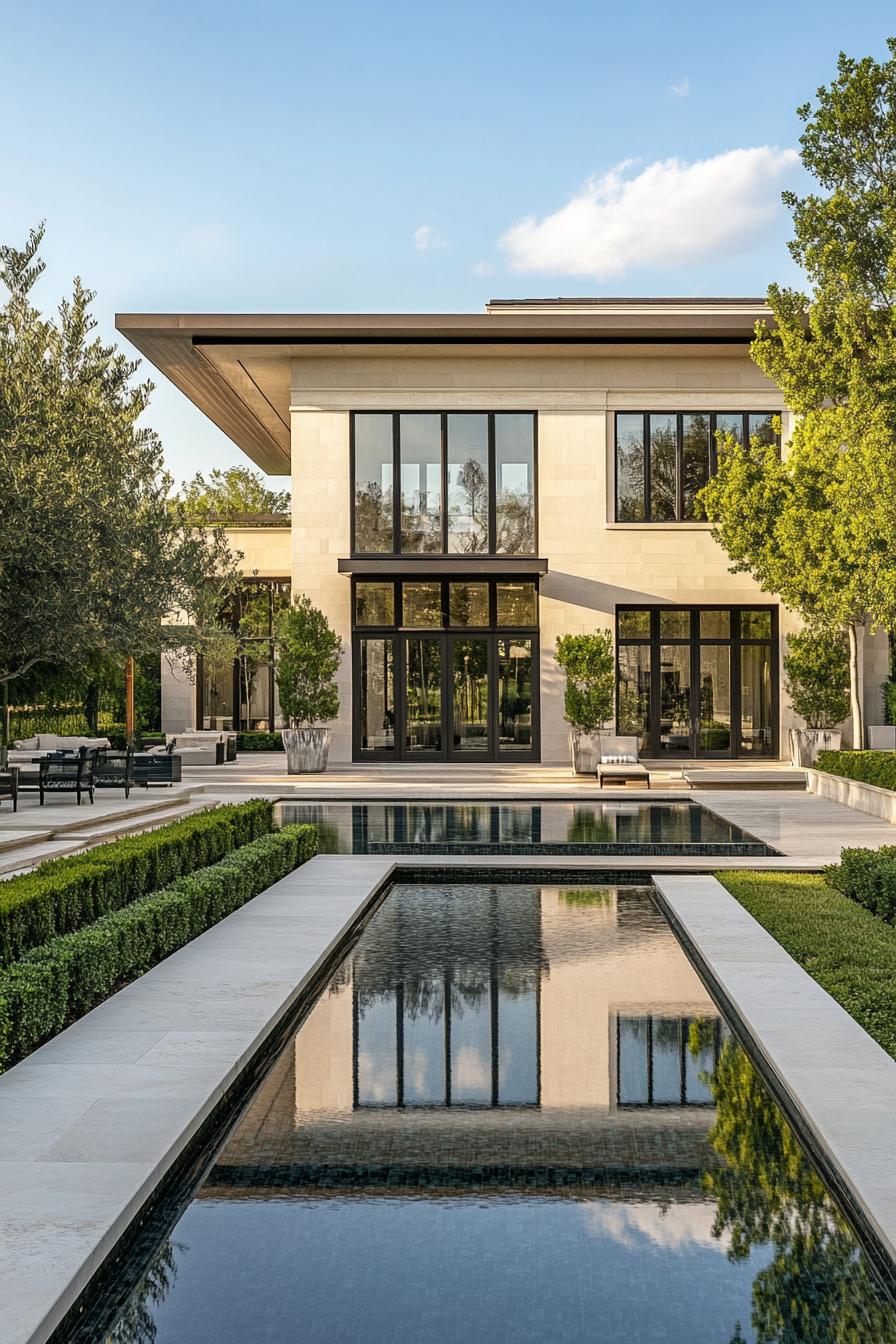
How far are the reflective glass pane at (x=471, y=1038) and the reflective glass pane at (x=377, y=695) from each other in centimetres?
1895

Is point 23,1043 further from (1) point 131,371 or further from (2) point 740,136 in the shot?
(2) point 740,136

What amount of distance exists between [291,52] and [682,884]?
44.3 ft

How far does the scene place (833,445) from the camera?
2278cm

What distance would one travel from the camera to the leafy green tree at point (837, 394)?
18.0 meters

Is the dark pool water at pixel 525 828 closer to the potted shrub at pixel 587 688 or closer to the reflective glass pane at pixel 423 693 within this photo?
the potted shrub at pixel 587 688

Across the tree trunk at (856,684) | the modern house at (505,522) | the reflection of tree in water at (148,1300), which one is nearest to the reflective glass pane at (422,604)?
the modern house at (505,522)

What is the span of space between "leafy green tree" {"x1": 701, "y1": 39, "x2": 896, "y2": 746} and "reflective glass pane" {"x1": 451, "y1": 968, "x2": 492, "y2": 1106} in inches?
483

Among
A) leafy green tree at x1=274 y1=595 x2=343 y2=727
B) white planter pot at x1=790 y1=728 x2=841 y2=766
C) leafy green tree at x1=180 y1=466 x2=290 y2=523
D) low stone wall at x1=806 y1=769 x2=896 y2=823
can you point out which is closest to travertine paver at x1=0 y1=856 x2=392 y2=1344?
low stone wall at x1=806 y1=769 x2=896 y2=823

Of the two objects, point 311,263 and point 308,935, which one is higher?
point 311,263

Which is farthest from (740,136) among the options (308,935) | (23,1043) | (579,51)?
(23,1043)

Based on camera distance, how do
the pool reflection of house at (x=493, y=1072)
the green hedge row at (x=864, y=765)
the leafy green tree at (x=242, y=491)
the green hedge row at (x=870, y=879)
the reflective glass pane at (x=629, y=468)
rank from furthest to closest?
1. the leafy green tree at (x=242, y=491)
2. the reflective glass pane at (x=629, y=468)
3. the green hedge row at (x=864, y=765)
4. the green hedge row at (x=870, y=879)
5. the pool reflection of house at (x=493, y=1072)

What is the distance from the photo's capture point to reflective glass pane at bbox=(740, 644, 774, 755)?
93.4 feet

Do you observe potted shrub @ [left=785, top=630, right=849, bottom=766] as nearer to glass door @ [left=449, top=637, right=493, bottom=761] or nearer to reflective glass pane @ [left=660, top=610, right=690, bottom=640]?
reflective glass pane @ [left=660, top=610, right=690, bottom=640]

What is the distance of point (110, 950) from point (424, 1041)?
2223mm
